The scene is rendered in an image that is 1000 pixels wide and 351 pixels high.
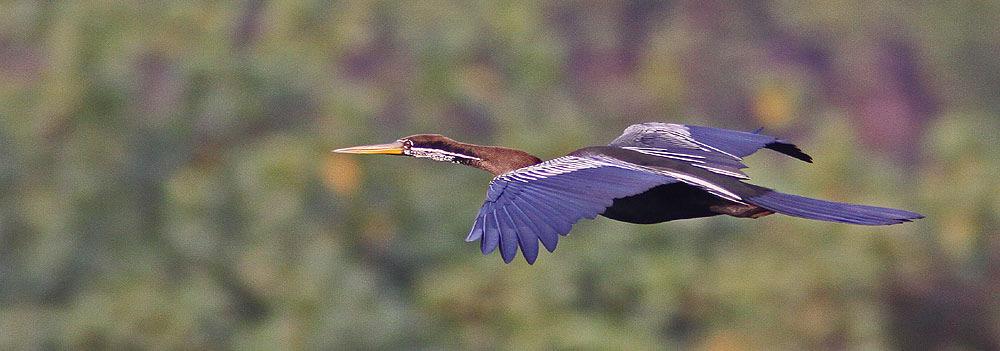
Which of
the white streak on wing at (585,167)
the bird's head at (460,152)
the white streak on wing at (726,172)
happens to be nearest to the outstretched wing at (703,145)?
the white streak on wing at (726,172)

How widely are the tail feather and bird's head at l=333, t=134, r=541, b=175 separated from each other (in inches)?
37.1

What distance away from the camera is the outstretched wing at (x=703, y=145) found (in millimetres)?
6594

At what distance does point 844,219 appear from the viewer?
585cm

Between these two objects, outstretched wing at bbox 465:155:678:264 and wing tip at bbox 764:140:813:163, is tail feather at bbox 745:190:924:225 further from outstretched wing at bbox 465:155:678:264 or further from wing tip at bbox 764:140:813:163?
wing tip at bbox 764:140:813:163

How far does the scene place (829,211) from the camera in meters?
5.98

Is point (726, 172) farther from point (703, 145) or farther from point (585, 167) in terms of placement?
point (585, 167)

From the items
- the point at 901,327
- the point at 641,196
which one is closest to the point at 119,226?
the point at 901,327

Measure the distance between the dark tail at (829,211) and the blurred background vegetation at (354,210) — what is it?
6338 mm

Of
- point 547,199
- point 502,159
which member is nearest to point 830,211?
point 547,199

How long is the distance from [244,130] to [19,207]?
65.6 inches

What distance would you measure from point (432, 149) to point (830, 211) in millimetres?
1600

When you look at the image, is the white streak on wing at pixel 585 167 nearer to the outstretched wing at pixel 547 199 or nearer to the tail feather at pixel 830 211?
the outstretched wing at pixel 547 199

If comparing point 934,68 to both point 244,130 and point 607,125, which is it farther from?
point 244,130

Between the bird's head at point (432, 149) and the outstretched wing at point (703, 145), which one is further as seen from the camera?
the bird's head at point (432, 149)
